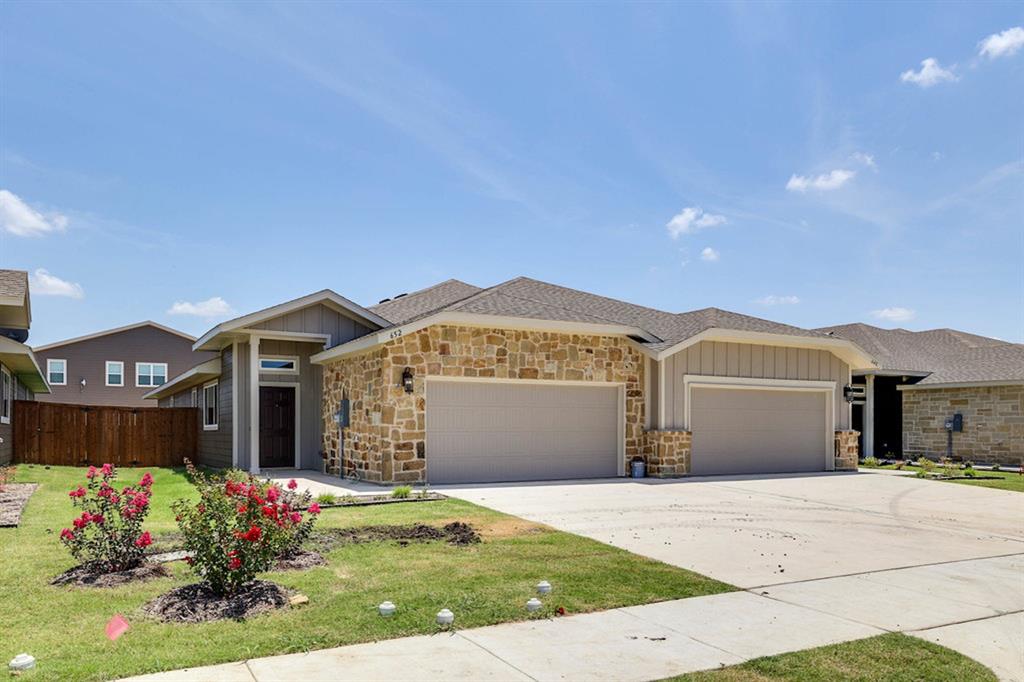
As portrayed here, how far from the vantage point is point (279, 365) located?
1747 cm

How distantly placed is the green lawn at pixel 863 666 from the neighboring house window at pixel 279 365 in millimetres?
14664

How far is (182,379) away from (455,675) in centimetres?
2021

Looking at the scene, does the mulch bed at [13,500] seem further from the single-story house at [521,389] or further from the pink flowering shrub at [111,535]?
the single-story house at [521,389]

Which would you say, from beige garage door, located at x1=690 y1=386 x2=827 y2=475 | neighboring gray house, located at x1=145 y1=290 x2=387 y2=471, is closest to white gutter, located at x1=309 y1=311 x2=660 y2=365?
neighboring gray house, located at x1=145 y1=290 x2=387 y2=471

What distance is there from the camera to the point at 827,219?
18.7m

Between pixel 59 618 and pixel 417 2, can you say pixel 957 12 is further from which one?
pixel 59 618

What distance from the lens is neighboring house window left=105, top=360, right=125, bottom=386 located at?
114 feet

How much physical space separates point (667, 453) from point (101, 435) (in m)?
15.6

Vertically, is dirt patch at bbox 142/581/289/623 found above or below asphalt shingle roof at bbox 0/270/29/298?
below

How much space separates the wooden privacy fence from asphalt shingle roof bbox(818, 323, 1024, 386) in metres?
21.2

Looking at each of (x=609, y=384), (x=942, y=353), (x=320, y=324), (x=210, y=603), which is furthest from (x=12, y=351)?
(x=942, y=353)

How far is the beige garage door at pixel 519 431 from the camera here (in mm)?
14531

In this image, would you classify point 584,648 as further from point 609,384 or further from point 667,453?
point 667,453

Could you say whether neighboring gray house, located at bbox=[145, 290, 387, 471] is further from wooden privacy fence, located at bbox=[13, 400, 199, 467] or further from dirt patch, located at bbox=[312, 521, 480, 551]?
dirt patch, located at bbox=[312, 521, 480, 551]
